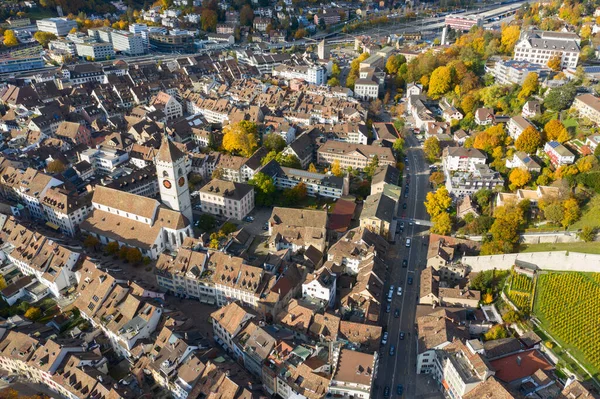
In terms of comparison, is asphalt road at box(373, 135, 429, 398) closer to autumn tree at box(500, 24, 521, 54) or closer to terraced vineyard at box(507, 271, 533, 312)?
terraced vineyard at box(507, 271, 533, 312)

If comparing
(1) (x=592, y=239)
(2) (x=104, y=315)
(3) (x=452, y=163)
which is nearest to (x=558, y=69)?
(3) (x=452, y=163)

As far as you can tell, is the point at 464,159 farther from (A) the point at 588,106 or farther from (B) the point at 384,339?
(B) the point at 384,339

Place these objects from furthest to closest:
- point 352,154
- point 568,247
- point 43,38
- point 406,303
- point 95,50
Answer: point 43,38
point 95,50
point 352,154
point 568,247
point 406,303

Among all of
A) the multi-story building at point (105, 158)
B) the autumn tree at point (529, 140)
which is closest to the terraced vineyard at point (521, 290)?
the autumn tree at point (529, 140)

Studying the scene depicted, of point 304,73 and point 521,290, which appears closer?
point 521,290

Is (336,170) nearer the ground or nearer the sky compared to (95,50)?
nearer the ground

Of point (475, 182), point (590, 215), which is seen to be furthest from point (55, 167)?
point (590, 215)

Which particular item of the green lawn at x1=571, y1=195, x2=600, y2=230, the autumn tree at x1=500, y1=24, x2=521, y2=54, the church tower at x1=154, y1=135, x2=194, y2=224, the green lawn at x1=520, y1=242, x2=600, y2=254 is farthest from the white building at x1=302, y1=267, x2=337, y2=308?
the autumn tree at x1=500, y1=24, x2=521, y2=54

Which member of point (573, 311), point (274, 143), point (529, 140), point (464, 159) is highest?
point (529, 140)
